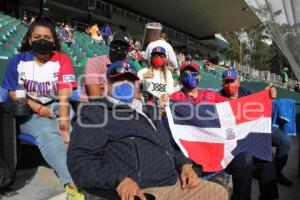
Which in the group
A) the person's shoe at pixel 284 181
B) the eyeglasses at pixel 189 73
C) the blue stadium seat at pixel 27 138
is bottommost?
the person's shoe at pixel 284 181

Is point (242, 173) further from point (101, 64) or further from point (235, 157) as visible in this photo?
point (101, 64)

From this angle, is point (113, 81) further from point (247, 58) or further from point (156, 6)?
point (247, 58)

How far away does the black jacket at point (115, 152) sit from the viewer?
99.3 inches

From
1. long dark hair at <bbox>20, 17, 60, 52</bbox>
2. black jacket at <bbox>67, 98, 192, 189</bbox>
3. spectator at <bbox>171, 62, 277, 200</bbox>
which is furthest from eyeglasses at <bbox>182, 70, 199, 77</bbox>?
black jacket at <bbox>67, 98, 192, 189</bbox>

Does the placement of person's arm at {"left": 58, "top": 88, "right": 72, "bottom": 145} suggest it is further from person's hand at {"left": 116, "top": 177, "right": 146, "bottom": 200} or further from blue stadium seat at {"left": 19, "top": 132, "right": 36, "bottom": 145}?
person's hand at {"left": 116, "top": 177, "right": 146, "bottom": 200}

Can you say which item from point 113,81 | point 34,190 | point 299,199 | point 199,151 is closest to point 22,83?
point 34,190

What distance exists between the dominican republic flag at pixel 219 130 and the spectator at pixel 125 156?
107cm

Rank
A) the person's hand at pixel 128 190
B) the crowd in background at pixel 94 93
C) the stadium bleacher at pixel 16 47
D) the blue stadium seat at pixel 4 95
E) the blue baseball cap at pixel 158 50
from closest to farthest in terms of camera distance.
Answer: the person's hand at pixel 128 190
the crowd in background at pixel 94 93
the blue stadium seat at pixel 4 95
the blue baseball cap at pixel 158 50
the stadium bleacher at pixel 16 47

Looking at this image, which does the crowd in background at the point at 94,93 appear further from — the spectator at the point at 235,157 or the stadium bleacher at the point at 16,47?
the stadium bleacher at the point at 16,47

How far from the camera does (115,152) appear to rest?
8.84 feet

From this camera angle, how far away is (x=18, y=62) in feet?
13.3

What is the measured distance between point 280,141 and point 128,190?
352cm

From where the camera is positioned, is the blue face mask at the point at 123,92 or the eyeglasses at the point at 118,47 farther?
the eyeglasses at the point at 118,47

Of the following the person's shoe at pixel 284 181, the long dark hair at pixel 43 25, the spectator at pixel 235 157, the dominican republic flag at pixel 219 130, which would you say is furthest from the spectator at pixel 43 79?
the person's shoe at pixel 284 181
